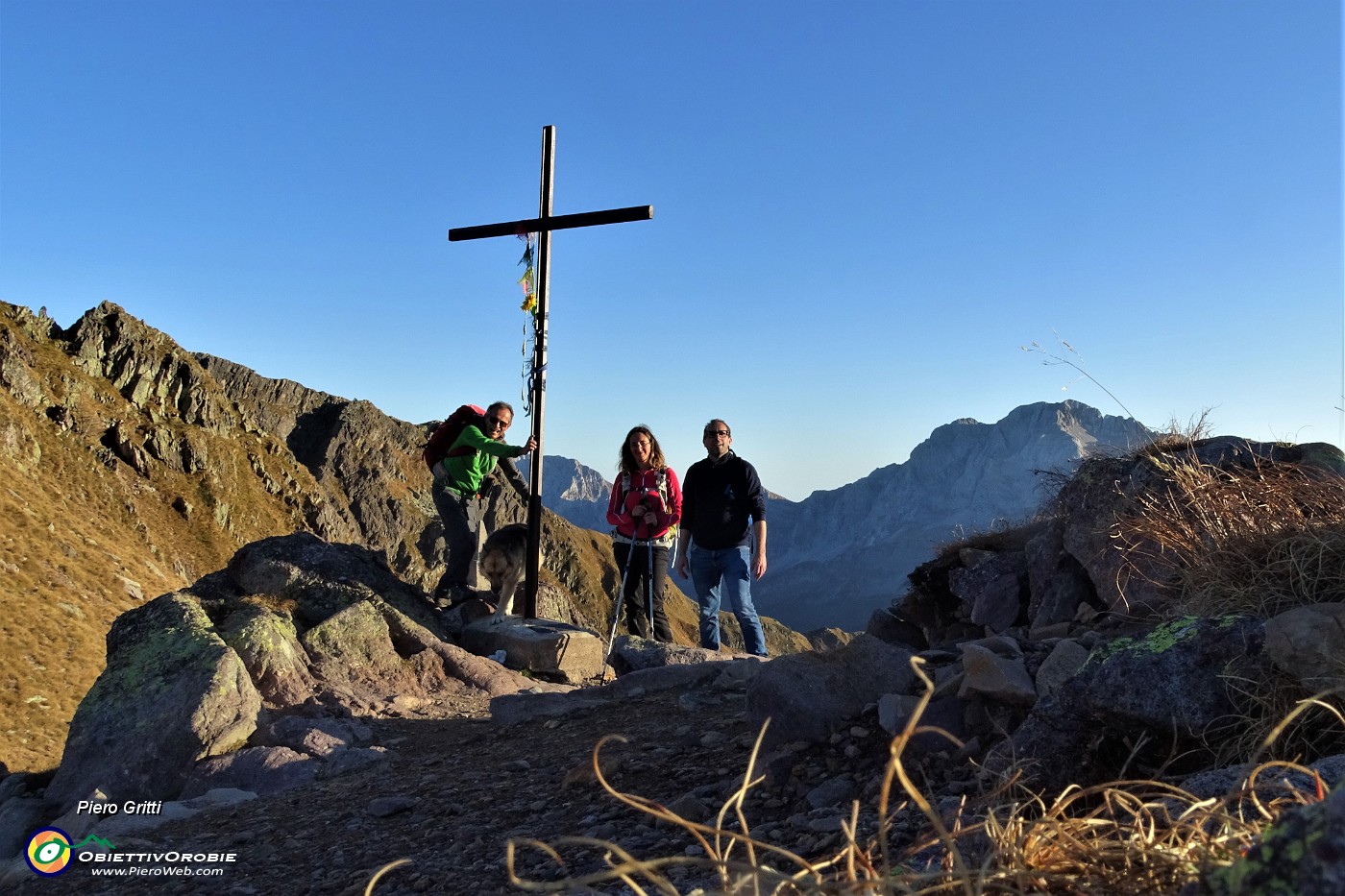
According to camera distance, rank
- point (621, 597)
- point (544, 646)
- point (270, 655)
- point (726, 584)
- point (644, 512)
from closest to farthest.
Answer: point (270, 655) < point (544, 646) < point (726, 584) < point (644, 512) < point (621, 597)

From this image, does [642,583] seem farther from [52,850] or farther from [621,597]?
[52,850]

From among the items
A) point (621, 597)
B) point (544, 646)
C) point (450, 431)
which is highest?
point (450, 431)

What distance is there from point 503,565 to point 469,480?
126cm

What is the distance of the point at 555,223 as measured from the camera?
11281 millimetres

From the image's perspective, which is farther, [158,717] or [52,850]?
[158,717]

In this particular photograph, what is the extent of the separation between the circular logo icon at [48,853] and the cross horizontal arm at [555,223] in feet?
26.7

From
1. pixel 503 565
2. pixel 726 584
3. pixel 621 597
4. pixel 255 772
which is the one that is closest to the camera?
pixel 255 772

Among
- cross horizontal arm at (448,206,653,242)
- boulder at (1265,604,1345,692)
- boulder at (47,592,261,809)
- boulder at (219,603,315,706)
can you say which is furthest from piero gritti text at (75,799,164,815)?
cross horizontal arm at (448,206,653,242)

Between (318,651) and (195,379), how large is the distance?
4597 inches

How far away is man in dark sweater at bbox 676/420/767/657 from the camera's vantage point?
31.1 feet

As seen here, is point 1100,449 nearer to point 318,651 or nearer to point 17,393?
point 318,651

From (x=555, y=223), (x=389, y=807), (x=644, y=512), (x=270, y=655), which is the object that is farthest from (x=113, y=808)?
(x=555, y=223)

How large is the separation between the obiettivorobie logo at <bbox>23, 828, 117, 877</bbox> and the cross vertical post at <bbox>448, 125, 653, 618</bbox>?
5749 millimetres

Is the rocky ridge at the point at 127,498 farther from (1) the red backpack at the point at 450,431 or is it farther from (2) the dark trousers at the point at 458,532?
(1) the red backpack at the point at 450,431
